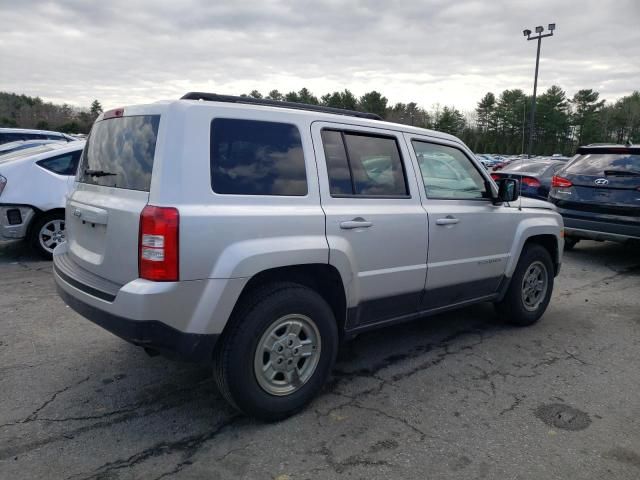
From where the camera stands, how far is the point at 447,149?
4.44 meters

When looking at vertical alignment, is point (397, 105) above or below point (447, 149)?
above

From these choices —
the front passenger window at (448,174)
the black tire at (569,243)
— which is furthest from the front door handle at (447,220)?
the black tire at (569,243)

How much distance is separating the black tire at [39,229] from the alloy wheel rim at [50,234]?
19mm

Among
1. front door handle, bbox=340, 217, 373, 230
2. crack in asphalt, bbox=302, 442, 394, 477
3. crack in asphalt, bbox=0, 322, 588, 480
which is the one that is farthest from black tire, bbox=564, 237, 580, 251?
crack in asphalt, bbox=302, 442, 394, 477

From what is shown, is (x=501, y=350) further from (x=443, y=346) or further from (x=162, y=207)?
(x=162, y=207)

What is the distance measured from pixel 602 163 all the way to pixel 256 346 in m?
6.97

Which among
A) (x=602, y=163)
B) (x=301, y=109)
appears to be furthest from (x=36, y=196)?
(x=602, y=163)

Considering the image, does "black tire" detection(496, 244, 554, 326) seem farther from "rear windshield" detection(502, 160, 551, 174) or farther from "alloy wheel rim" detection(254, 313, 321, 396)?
"rear windshield" detection(502, 160, 551, 174)

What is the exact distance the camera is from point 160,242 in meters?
2.70

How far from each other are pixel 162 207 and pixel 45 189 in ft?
17.3

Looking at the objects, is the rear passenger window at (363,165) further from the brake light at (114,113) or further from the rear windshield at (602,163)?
the rear windshield at (602,163)

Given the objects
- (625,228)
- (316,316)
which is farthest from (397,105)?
(316,316)

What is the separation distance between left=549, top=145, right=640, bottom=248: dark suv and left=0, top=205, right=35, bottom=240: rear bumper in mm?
7890

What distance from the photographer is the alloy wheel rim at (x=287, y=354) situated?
10.3 ft
